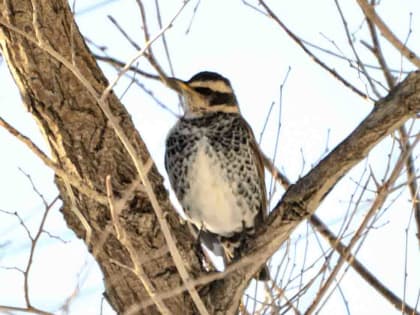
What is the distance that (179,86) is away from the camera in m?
6.24

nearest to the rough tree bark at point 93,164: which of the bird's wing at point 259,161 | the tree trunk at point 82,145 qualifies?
the tree trunk at point 82,145

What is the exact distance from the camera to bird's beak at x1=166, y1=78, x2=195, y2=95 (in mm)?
6060

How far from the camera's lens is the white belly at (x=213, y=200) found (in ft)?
19.7

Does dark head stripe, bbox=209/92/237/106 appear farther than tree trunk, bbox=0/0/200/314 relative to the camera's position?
Yes

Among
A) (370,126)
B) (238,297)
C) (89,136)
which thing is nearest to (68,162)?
(89,136)

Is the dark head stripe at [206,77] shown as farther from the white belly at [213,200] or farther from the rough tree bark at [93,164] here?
the rough tree bark at [93,164]

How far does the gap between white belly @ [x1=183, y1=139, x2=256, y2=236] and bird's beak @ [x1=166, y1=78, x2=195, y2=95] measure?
448 mm

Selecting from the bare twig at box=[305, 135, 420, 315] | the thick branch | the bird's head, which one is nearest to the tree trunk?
the thick branch

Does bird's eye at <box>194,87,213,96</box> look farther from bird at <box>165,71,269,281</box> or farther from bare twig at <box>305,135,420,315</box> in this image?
bare twig at <box>305,135,420,315</box>

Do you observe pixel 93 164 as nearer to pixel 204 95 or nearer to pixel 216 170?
pixel 216 170

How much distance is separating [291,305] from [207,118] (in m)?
1.97

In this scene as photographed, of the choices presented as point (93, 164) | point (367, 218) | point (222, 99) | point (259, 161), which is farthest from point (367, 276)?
point (93, 164)

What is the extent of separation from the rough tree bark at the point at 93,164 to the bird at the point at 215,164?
47.0 inches

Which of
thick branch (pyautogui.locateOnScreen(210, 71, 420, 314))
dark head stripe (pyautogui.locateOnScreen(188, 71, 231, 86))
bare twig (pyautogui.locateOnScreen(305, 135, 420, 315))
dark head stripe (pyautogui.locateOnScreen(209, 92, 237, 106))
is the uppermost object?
dark head stripe (pyautogui.locateOnScreen(188, 71, 231, 86))
